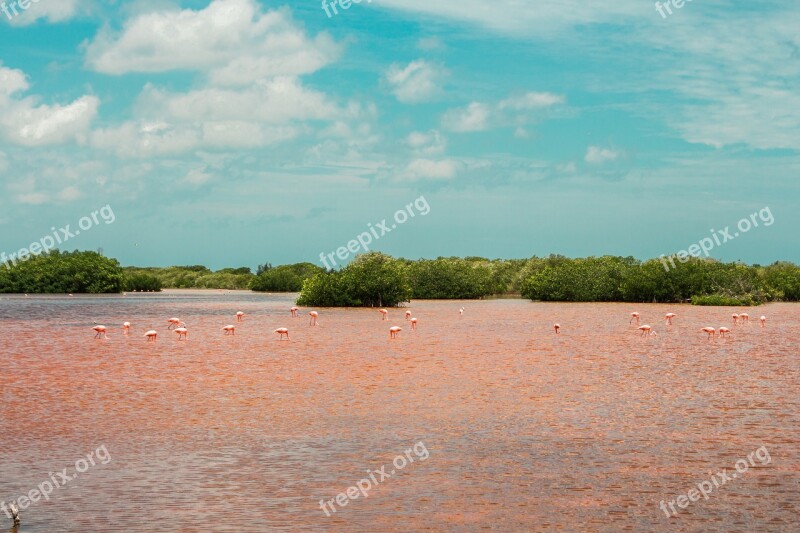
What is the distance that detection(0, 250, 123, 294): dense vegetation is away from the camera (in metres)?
86.5

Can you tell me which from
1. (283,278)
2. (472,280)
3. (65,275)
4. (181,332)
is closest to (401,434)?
(181,332)

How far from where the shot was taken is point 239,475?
404 inches

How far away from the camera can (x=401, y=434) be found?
12797mm

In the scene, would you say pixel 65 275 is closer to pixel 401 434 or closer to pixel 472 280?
pixel 472 280

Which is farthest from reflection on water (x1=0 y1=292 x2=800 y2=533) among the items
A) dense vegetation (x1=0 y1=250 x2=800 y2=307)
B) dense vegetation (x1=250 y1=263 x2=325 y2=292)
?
dense vegetation (x1=250 y1=263 x2=325 y2=292)

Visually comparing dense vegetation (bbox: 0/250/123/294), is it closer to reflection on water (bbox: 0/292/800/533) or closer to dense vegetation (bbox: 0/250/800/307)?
dense vegetation (bbox: 0/250/800/307)

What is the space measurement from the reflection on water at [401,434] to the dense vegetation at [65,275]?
63534mm

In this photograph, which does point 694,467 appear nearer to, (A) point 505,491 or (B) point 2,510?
(A) point 505,491

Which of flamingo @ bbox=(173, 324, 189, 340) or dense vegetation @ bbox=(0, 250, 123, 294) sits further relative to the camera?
dense vegetation @ bbox=(0, 250, 123, 294)

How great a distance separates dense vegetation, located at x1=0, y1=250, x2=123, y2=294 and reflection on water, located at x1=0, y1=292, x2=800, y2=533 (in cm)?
6353

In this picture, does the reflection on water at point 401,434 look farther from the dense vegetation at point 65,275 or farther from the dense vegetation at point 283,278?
the dense vegetation at point 283,278

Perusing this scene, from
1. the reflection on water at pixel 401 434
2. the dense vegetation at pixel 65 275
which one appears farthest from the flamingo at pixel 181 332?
the dense vegetation at pixel 65 275

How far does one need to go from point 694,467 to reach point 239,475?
17.7 ft

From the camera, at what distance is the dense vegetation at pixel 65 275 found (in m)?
86.5
